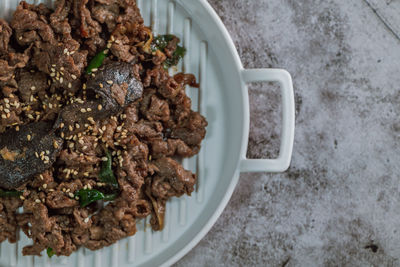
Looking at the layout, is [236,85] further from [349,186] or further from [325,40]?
[349,186]

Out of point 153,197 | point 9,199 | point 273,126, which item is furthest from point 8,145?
point 273,126

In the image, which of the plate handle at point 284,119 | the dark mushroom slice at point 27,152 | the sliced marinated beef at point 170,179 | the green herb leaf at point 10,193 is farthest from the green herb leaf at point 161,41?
the green herb leaf at point 10,193

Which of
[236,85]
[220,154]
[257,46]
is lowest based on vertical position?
[220,154]

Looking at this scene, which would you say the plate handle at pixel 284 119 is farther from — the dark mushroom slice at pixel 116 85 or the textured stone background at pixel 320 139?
the dark mushroom slice at pixel 116 85

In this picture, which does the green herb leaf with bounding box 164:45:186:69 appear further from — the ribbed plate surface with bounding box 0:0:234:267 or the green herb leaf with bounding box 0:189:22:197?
the green herb leaf with bounding box 0:189:22:197

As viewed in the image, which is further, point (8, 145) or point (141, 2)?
point (141, 2)

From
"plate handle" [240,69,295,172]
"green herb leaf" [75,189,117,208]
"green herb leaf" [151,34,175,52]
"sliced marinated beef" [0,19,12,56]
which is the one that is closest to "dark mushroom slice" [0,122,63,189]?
"green herb leaf" [75,189,117,208]
